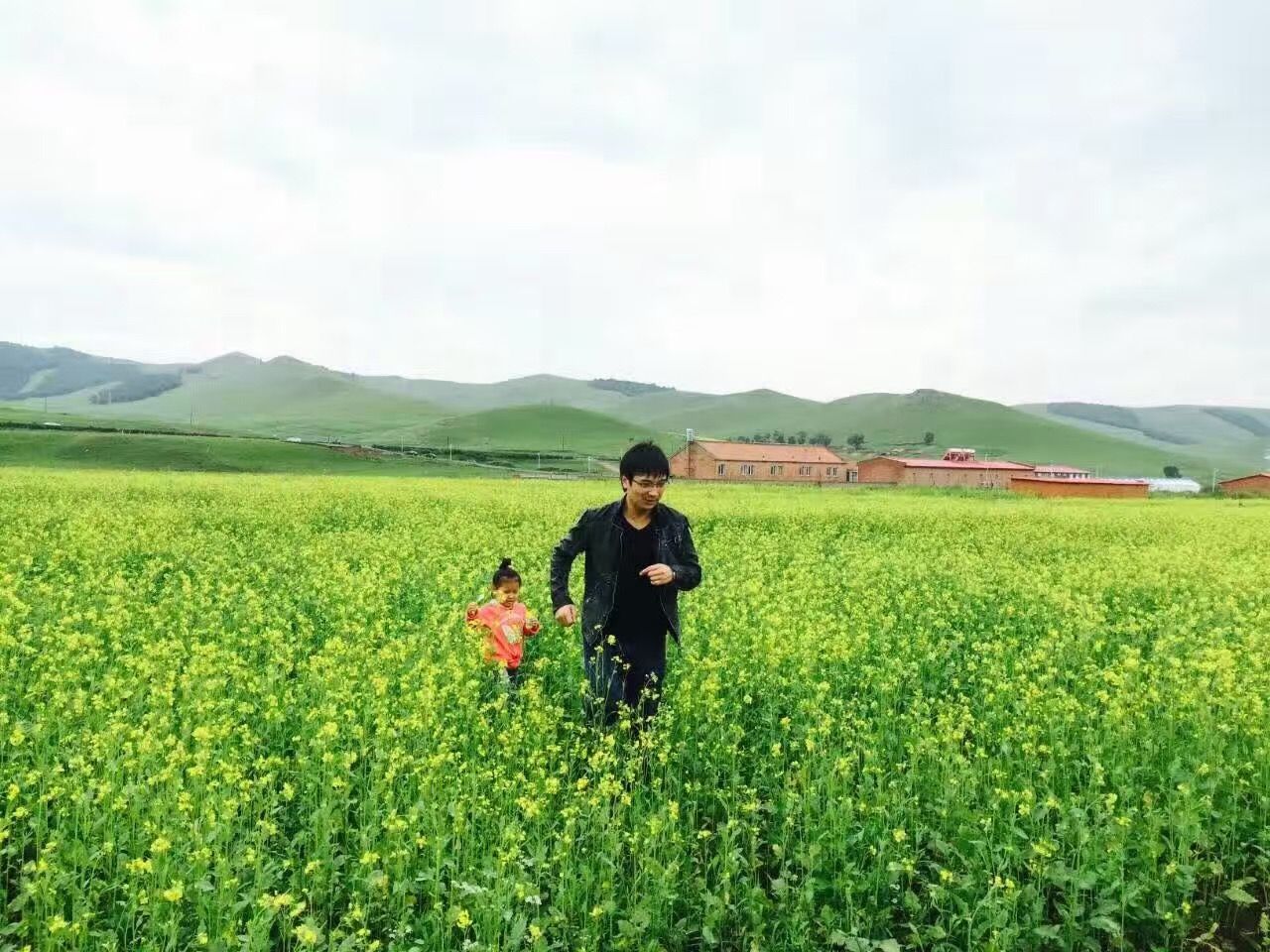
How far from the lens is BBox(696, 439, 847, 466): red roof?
11081cm

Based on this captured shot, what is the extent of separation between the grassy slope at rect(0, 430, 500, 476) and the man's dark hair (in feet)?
267

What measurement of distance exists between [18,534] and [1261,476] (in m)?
112

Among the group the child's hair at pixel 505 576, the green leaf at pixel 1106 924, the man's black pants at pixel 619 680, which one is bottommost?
the green leaf at pixel 1106 924

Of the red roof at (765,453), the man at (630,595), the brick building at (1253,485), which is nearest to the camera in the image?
the man at (630,595)

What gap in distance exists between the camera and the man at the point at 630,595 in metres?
6.93

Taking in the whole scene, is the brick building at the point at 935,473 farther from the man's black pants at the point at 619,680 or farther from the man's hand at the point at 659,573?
the man's hand at the point at 659,573

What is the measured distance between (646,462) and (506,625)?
3098mm

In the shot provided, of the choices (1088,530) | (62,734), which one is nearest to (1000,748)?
(62,734)

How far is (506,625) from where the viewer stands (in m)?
8.56

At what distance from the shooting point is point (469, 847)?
524 cm

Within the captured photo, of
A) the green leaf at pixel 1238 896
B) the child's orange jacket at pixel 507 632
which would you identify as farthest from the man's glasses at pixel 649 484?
the green leaf at pixel 1238 896

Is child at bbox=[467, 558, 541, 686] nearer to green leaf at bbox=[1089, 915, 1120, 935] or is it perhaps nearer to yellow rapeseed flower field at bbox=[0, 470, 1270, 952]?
yellow rapeseed flower field at bbox=[0, 470, 1270, 952]

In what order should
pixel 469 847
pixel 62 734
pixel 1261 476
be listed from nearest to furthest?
1. pixel 469 847
2. pixel 62 734
3. pixel 1261 476

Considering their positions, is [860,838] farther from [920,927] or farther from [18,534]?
[18,534]
